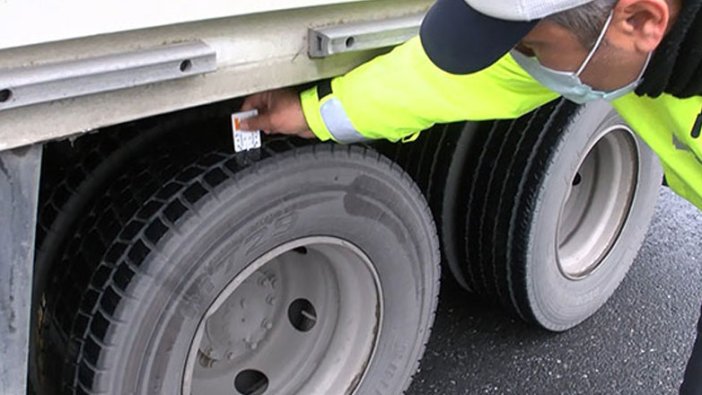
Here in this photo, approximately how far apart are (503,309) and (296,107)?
153cm

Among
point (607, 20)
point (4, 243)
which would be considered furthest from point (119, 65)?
point (607, 20)

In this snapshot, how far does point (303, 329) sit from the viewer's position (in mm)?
2322

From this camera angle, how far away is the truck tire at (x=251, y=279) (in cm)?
174

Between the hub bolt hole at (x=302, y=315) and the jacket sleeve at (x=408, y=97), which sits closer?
the jacket sleeve at (x=408, y=97)

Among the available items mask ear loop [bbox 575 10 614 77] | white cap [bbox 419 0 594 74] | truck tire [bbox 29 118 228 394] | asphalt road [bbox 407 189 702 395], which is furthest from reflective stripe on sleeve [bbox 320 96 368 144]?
asphalt road [bbox 407 189 702 395]

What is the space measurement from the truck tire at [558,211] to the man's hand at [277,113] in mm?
931

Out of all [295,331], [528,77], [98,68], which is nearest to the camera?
[98,68]

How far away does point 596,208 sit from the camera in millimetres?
3246

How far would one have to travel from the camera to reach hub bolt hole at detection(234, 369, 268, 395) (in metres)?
2.31

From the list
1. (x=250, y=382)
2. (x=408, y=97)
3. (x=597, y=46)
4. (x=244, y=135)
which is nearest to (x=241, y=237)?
(x=244, y=135)

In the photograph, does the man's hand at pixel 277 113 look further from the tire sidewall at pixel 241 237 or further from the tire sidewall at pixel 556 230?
the tire sidewall at pixel 556 230

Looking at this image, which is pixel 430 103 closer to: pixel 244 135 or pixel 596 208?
pixel 244 135

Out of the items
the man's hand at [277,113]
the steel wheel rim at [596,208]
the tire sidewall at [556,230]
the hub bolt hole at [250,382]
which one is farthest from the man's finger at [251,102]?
the steel wheel rim at [596,208]

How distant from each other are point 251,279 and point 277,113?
0.55m
